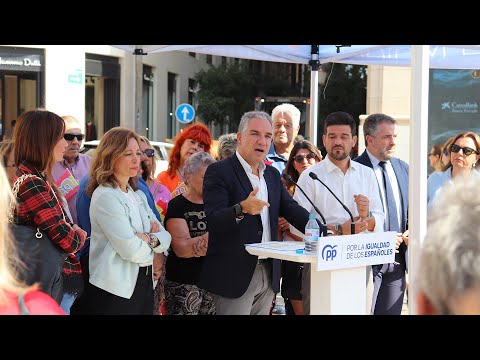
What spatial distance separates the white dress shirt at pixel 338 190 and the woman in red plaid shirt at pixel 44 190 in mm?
1613

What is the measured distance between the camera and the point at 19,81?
19953mm

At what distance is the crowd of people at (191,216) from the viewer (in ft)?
13.1

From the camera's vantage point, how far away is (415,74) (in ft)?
13.5

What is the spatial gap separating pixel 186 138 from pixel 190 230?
140 cm

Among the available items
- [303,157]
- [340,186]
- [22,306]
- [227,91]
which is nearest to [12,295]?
[22,306]

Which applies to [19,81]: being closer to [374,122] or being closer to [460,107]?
[460,107]

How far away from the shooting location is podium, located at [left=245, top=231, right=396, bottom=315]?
3721 mm

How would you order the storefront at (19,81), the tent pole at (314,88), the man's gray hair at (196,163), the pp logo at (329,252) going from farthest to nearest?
the storefront at (19,81) < the tent pole at (314,88) < the man's gray hair at (196,163) < the pp logo at (329,252)

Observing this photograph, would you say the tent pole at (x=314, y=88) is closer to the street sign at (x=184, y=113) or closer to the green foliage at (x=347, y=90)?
the street sign at (x=184, y=113)

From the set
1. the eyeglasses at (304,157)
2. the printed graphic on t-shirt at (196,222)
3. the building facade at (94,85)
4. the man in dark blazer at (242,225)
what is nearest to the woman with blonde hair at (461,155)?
the eyeglasses at (304,157)

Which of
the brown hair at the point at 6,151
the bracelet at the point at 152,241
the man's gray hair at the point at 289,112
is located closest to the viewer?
the brown hair at the point at 6,151

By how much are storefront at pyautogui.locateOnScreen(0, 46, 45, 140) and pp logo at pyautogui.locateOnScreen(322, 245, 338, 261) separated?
16.9m
